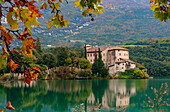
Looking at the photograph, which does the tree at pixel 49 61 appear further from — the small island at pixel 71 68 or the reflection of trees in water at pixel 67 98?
the reflection of trees in water at pixel 67 98

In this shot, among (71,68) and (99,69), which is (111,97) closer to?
(99,69)

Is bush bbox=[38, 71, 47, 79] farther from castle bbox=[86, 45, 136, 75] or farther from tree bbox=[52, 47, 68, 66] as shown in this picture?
castle bbox=[86, 45, 136, 75]

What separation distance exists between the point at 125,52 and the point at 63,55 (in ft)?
66.2

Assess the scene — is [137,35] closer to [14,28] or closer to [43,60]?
[43,60]

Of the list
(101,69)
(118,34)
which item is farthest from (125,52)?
(118,34)

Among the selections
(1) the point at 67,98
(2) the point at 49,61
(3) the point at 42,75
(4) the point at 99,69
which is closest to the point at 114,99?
(1) the point at 67,98

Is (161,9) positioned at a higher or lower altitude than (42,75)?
higher

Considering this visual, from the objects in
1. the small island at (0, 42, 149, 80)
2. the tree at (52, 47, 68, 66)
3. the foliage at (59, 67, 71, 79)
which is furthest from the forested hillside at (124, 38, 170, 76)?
the foliage at (59, 67, 71, 79)

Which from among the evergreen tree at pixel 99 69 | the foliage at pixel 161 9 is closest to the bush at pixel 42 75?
the evergreen tree at pixel 99 69

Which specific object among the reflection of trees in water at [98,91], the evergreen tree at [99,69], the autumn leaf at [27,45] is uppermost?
the autumn leaf at [27,45]

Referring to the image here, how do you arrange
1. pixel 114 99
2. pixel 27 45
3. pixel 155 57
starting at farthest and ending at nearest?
pixel 155 57 < pixel 114 99 < pixel 27 45

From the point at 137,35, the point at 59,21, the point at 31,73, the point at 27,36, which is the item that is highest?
the point at 137,35

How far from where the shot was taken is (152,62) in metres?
62.7

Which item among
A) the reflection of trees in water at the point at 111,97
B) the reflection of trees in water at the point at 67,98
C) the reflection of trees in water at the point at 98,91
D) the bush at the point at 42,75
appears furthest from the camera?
the bush at the point at 42,75
